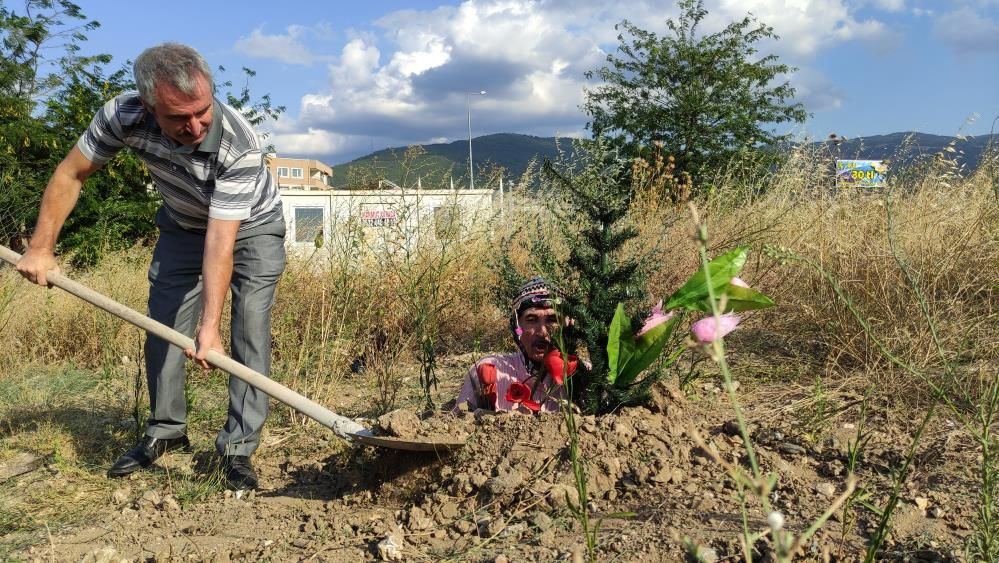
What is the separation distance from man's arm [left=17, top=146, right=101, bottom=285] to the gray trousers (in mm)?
360

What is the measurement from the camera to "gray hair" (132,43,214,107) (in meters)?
2.47

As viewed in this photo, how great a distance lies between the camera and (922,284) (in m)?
3.51

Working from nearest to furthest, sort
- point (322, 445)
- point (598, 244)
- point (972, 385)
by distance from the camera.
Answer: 1. point (598, 244)
2. point (972, 385)
3. point (322, 445)

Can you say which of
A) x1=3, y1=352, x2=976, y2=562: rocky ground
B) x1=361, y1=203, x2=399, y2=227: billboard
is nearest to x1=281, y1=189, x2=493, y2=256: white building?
x1=361, y1=203, x2=399, y2=227: billboard

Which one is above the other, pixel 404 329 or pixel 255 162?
pixel 255 162

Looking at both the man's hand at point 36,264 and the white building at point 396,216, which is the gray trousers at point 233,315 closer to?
the man's hand at point 36,264

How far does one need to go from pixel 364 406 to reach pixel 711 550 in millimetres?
2594

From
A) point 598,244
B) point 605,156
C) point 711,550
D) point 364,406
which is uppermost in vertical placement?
point 605,156

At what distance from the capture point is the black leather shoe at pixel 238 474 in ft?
9.35

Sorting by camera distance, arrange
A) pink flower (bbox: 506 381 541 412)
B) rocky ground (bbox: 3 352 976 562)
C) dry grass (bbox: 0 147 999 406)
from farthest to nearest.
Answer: dry grass (bbox: 0 147 999 406) → pink flower (bbox: 506 381 541 412) → rocky ground (bbox: 3 352 976 562)

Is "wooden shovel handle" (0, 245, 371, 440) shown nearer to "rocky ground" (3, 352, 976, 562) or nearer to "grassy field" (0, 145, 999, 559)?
"rocky ground" (3, 352, 976, 562)

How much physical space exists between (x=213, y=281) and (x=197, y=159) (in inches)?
21.0

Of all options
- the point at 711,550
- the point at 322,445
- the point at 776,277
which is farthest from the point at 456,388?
the point at 711,550

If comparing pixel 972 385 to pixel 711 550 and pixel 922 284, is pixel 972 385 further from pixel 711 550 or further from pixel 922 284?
pixel 711 550
